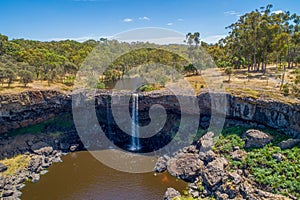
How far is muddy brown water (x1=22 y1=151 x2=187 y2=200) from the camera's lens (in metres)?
29.7

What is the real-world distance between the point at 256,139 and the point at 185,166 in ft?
33.9

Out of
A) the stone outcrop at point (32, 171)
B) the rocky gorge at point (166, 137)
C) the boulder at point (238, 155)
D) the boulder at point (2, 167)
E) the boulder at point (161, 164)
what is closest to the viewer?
the rocky gorge at point (166, 137)

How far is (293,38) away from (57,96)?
53537 mm

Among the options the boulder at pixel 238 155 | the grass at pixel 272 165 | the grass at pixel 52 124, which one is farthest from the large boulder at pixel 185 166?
the grass at pixel 52 124

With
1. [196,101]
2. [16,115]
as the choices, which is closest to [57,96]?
[16,115]

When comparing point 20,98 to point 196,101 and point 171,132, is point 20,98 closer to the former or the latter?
point 171,132

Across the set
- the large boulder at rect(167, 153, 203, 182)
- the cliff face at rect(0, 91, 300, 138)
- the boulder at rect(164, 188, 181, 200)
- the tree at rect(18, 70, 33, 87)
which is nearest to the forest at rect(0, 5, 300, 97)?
the tree at rect(18, 70, 33, 87)

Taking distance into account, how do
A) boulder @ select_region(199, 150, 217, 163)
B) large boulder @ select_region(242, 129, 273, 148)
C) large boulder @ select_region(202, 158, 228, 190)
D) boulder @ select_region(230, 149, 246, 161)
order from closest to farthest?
1. large boulder @ select_region(202, 158, 228, 190)
2. boulder @ select_region(230, 149, 246, 161)
3. large boulder @ select_region(242, 129, 273, 148)
4. boulder @ select_region(199, 150, 217, 163)

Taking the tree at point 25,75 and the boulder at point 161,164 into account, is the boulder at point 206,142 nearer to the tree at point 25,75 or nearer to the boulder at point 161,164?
the boulder at point 161,164

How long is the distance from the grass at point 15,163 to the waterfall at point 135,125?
56.0 ft

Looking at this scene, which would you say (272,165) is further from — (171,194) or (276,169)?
(171,194)

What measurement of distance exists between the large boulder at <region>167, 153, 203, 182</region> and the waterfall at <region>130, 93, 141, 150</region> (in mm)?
9185

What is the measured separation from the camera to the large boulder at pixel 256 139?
31859 millimetres

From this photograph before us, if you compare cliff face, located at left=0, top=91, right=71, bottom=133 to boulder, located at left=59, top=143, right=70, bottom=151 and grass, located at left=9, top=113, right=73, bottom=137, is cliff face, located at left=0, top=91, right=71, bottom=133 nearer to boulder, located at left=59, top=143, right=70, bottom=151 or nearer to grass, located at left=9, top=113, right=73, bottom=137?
grass, located at left=9, top=113, right=73, bottom=137
